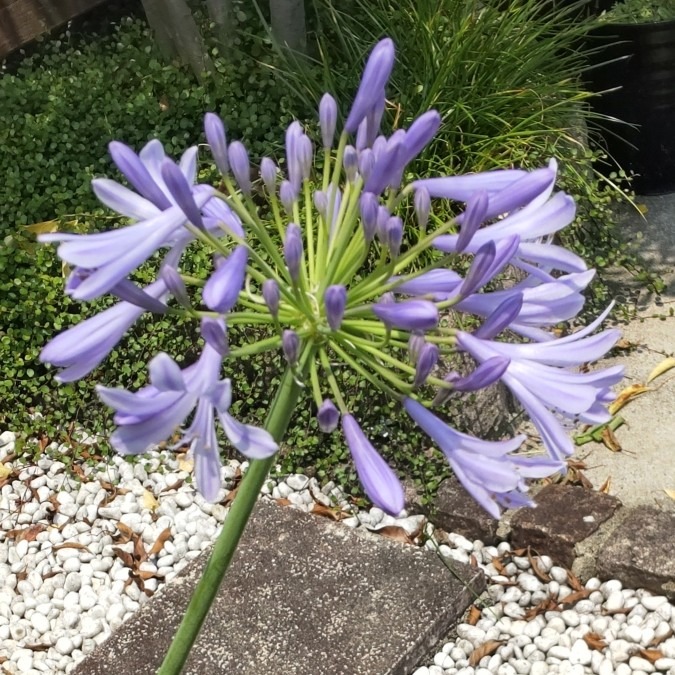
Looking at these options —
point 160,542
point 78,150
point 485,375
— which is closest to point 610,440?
point 160,542

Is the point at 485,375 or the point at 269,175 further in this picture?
the point at 269,175

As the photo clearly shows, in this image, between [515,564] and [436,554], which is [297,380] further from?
[515,564]

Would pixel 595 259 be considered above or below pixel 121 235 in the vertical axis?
below

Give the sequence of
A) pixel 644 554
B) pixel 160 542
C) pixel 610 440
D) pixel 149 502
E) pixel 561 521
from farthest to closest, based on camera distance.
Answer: pixel 610 440 → pixel 149 502 → pixel 160 542 → pixel 561 521 → pixel 644 554

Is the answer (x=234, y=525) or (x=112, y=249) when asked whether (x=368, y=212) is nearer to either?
(x=112, y=249)

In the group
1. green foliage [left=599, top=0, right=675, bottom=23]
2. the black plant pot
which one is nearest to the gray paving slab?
the black plant pot

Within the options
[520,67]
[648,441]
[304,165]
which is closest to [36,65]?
[520,67]
